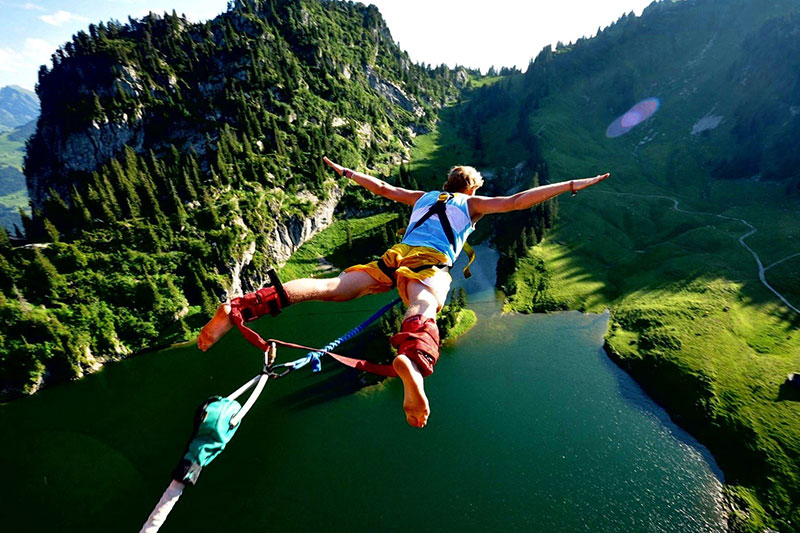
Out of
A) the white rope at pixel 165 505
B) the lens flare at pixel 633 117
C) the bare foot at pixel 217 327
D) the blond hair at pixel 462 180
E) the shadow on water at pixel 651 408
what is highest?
the lens flare at pixel 633 117

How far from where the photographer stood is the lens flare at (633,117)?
123438mm

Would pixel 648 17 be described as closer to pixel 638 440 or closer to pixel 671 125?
pixel 671 125

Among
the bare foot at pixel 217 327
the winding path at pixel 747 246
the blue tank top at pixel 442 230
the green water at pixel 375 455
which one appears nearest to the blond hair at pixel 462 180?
the blue tank top at pixel 442 230

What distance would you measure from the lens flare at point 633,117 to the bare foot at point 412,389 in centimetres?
14605

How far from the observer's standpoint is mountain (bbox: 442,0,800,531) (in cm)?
3159

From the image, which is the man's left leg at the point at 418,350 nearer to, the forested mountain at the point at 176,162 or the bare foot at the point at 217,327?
the bare foot at the point at 217,327

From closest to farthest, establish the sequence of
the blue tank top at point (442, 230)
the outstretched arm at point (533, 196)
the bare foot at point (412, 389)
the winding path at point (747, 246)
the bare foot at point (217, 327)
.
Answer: the bare foot at point (412, 389), the bare foot at point (217, 327), the outstretched arm at point (533, 196), the blue tank top at point (442, 230), the winding path at point (747, 246)

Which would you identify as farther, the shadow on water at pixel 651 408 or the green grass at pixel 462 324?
the green grass at pixel 462 324

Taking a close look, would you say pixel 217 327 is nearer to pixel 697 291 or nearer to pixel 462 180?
pixel 462 180

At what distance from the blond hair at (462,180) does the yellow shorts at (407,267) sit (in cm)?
168

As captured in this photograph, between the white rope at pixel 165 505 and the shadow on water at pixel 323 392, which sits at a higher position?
the white rope at pixel 165 505

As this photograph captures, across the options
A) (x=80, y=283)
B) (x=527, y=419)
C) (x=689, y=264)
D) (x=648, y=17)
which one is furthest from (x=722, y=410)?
(x=648, y=17)

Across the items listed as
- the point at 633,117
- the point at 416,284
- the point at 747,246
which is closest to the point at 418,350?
the point at 416,284

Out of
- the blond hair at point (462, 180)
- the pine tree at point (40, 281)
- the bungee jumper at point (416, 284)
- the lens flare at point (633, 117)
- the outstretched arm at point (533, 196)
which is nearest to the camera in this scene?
the bungee jumper at point (416, 284)
